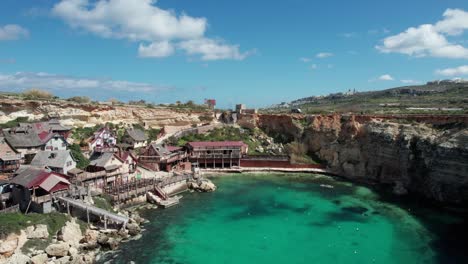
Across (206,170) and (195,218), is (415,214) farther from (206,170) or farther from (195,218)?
(206,170)

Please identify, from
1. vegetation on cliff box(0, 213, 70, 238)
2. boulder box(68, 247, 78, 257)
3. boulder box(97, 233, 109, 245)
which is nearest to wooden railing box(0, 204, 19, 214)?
vegetation on cliff box(0, 213, 70, 238)

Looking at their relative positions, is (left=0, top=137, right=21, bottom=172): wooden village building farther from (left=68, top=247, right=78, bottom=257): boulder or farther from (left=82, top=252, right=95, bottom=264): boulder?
(left=82, top=252, right=95, bottom=264): boulder

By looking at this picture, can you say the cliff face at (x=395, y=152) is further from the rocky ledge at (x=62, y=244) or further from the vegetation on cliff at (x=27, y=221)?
the vegetation on cliff at (x=27, y=221)

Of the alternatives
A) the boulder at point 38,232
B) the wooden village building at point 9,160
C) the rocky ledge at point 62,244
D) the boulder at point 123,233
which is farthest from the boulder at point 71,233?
the wooden village building at point 9,160

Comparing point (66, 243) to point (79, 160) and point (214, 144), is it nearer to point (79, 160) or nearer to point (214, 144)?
point (79, 160)

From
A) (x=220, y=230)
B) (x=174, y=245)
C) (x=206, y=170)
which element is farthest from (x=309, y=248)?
(x=206, y=170)

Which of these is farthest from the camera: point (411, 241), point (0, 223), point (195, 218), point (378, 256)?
point (195, 218)

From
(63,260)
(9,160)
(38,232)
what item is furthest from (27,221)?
(9,160)
